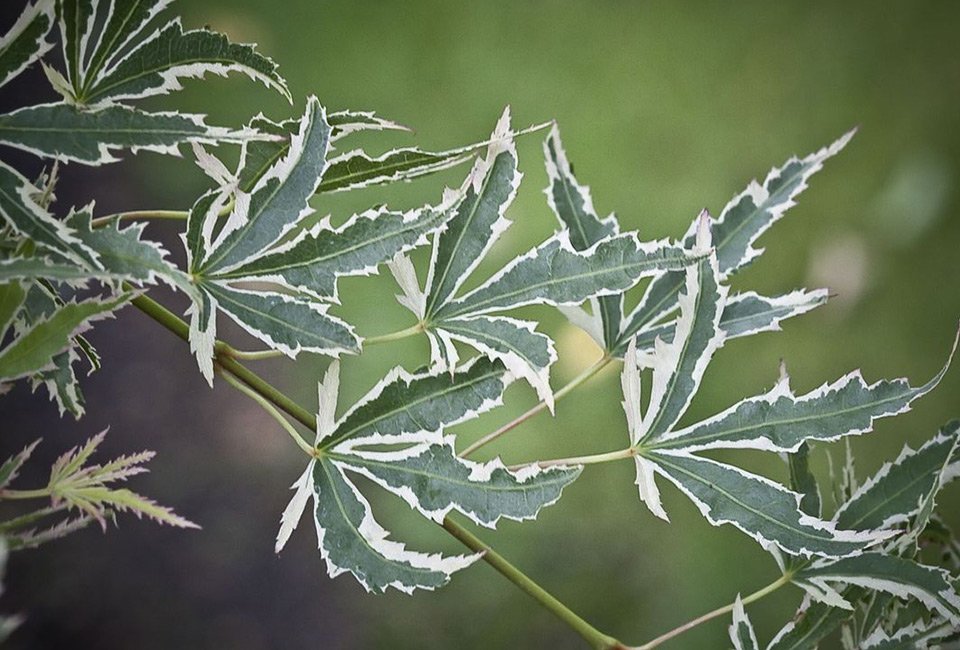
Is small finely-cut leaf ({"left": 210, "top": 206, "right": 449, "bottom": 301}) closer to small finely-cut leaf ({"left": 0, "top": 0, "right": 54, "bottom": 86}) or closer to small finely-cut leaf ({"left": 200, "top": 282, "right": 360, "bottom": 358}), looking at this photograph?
small finely-cut leaf ({"left": 200, "top": 282, "right": 360, "bottom": 358})

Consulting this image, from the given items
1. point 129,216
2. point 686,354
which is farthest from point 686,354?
point 129,216

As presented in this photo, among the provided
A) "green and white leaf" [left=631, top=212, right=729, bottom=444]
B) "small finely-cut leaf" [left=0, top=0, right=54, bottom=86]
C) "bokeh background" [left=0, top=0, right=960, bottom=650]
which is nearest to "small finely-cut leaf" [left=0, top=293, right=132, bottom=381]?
"small finely-cut leaf" [left=0, top=0, right=54, bottom=86]

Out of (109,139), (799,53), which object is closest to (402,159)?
(109,139)

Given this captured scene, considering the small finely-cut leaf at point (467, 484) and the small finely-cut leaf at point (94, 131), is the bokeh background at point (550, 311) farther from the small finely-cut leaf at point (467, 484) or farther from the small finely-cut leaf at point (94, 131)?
the small finely-cut leaf at point (94, 131)

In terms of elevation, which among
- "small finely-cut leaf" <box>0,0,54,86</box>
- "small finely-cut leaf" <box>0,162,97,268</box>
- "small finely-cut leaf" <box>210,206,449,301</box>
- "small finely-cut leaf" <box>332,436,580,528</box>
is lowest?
"small finely-cut leaf" <box>332,436,580,528</box>

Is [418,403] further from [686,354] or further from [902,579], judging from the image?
[902,579]

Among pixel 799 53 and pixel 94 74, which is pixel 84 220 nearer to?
pixel 94 74

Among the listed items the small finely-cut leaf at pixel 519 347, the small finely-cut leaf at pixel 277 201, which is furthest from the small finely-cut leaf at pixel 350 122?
the small finely-cut leaf at pixel 519 347
